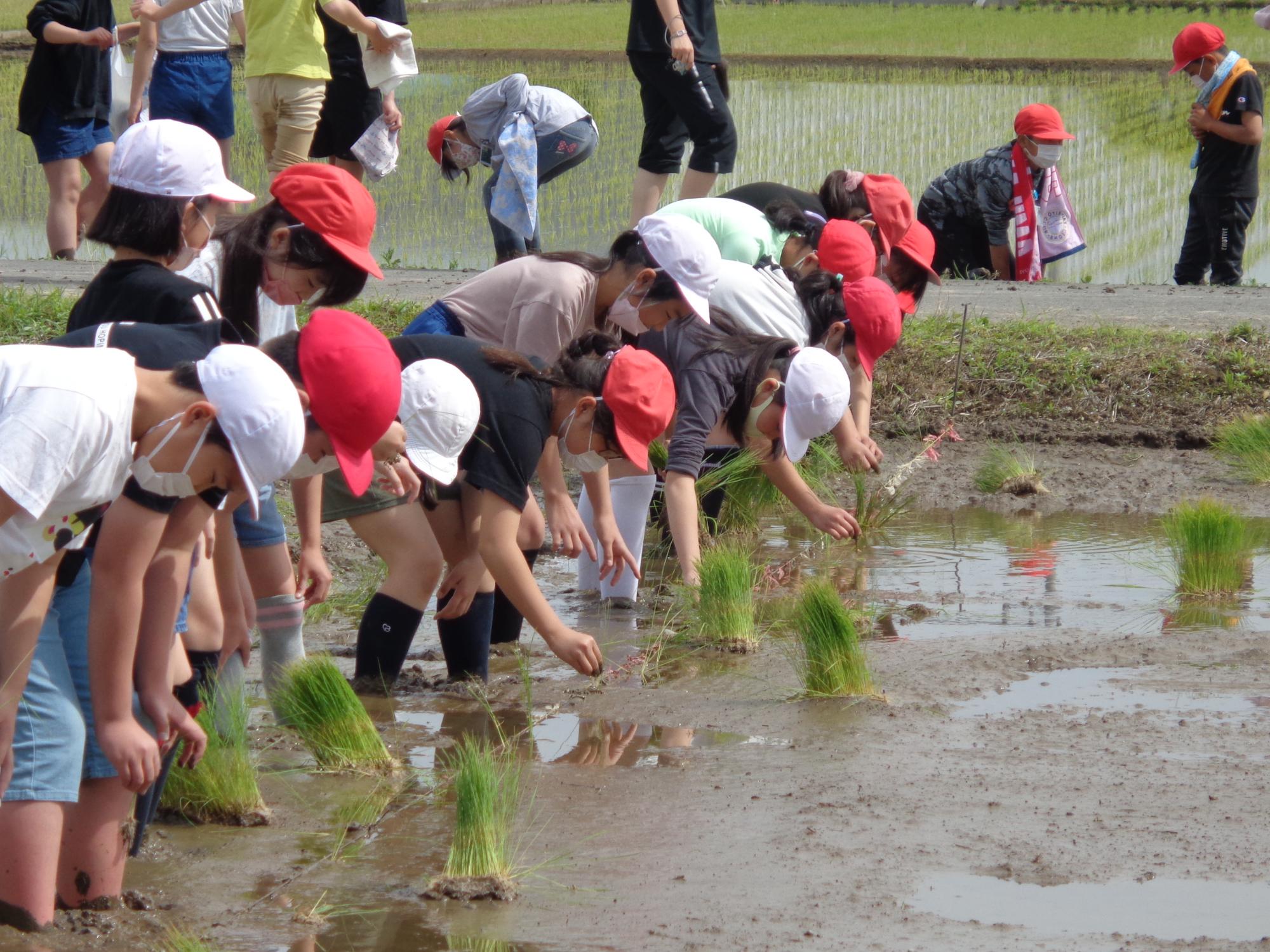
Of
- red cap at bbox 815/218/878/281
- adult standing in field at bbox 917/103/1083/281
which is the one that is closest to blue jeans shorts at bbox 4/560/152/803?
red cap at bbox 815/218/878/281

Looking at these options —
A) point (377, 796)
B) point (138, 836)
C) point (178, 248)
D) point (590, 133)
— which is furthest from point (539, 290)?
point (590, 133)

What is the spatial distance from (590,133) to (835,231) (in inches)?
83.9

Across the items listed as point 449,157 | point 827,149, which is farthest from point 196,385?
point 827,149

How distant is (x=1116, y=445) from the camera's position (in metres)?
7.39

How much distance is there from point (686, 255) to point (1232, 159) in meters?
5.49

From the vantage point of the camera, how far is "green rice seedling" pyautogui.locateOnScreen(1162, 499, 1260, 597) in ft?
17.3

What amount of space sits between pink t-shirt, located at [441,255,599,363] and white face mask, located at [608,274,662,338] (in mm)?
62

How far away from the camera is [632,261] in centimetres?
468

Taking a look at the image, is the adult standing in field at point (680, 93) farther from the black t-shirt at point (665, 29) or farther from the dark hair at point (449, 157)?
the dark hair at point (449, 157)

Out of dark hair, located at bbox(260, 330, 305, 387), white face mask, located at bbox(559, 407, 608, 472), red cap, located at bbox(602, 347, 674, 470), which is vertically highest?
dark hair, located at bbox(260, 330, 305, 387)

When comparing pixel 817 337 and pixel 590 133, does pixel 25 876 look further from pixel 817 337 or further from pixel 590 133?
pixel 590 133

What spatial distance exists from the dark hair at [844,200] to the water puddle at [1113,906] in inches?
140

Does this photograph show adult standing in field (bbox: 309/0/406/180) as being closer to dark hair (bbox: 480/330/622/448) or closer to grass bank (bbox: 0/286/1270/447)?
grass bank (bbox: 0/286/1270/447)

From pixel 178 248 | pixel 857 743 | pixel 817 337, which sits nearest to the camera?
pixel 178 248
